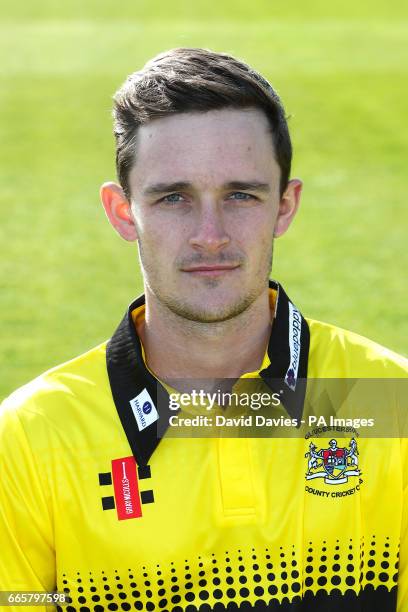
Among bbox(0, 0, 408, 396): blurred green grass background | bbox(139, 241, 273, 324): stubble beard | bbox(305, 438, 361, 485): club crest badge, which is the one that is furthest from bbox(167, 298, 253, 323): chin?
bbox(0, 0, 408, 396): blurred green grass background

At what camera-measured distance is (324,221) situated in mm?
9477

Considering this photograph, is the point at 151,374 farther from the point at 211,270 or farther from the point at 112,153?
the point at 112,153

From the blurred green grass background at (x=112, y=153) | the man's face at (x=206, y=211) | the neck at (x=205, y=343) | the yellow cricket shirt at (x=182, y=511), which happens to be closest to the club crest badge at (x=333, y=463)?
the yellow cricket shirt at (x=182, y=511)

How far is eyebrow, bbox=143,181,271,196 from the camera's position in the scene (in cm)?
238

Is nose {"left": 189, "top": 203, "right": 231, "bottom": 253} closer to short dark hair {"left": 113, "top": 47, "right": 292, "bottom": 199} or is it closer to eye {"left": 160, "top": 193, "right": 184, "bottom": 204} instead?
eye {"left": 160, "top": 193, "right": 184, "bottom": 204}

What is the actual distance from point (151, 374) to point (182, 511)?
349mm

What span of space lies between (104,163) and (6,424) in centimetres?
891

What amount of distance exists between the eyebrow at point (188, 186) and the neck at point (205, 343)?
27 cm

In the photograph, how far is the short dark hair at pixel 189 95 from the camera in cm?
242

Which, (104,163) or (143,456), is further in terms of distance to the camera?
(104,163)

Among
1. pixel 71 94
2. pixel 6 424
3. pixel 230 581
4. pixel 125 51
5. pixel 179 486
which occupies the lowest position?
pixel 230 581

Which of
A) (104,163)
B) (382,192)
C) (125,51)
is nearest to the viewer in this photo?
(382,192)

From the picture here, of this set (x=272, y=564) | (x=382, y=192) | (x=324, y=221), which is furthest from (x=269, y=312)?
(x=382, y=192)

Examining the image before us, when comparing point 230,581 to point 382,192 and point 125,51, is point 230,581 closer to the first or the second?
point 382,192
